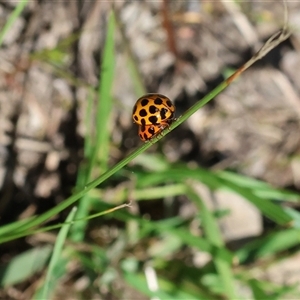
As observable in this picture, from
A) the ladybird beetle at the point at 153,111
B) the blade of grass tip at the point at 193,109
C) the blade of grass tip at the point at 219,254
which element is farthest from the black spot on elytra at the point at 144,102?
the blade of grass tip at the point at 219,254

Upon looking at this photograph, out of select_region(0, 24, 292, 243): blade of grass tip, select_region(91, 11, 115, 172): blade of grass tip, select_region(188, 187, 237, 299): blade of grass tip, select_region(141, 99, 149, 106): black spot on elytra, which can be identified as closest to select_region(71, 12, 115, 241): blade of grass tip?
select_region(91, 11, 115, 172): blade of grass tip

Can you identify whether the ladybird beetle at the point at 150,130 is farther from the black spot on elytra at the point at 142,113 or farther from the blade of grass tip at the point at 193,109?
the blade of grass tip at the point at 193,109

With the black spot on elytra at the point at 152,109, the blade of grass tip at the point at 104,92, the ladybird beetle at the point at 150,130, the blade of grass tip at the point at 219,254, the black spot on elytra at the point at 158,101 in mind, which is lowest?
the blade of grass tip at the point at 219,254

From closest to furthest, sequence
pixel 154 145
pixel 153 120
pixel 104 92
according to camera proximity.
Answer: pixel 153 120
pixel 104 92
pixel 154 145

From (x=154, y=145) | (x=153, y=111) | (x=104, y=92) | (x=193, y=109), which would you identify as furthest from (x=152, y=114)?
(x=154, y=145)

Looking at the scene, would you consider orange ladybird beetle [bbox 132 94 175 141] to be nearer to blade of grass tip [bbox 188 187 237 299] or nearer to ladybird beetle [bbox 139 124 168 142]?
ladybird beetle [bbox 139 124 168 142]

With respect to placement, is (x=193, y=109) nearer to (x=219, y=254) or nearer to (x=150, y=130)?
(x=150, y=130)

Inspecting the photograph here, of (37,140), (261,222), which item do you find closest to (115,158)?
(37,140)
